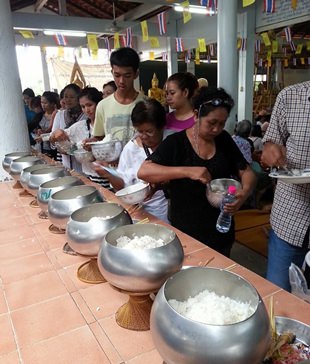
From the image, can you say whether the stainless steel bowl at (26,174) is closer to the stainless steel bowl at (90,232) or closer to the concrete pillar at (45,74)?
the stainless steel bowl at (90,232)

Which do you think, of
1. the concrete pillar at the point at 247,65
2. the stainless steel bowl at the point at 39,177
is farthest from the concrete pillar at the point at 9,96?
the concrete pillar at the point at 247,65

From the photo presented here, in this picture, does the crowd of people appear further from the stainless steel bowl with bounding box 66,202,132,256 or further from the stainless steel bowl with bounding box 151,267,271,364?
the stainless steel bowl with bounding box 151,267,271,364

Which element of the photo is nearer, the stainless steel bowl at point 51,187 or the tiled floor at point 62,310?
the tiled floor at point 62,310

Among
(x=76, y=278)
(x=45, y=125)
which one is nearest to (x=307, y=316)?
(x=76, y=278)

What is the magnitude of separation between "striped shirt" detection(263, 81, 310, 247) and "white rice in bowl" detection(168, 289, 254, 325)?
833 millimetres

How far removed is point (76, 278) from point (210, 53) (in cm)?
839

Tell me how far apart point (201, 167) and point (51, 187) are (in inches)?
25.0

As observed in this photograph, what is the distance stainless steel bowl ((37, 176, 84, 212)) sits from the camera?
1.34 metres

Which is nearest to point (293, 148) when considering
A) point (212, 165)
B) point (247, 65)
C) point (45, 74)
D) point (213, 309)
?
point (212, 165)

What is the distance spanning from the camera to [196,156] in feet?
4.78

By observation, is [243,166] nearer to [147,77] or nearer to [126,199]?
[126,199]

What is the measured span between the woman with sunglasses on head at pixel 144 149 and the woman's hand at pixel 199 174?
0.33 meters

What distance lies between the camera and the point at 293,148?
137cm

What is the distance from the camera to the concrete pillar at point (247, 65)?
582 cm
